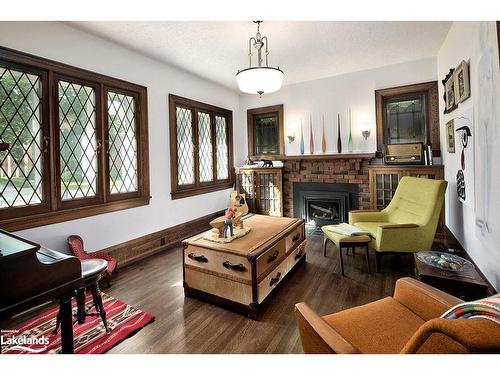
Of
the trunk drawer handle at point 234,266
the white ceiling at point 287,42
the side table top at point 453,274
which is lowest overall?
the side table top at point 453,274

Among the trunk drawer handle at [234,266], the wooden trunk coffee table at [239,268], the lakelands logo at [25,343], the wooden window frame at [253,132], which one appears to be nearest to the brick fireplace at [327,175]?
the wooden window frame at [253,132]

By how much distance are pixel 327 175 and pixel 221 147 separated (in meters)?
2.09

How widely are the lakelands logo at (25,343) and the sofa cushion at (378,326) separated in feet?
6.19

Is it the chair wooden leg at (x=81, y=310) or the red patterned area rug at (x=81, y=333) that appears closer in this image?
the red patterned area rug at (x=81, y=333)

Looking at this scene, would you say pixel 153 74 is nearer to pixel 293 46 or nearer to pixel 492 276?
pixel 293 46

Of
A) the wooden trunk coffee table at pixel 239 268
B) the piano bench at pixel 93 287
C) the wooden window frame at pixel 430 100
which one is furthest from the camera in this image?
the wooden window frame at pixel 430 100

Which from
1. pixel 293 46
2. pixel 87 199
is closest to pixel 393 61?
pixel 293 46

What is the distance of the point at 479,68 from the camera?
188 cm

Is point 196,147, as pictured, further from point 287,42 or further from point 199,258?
point 199,258

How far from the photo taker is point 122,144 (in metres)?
3.15

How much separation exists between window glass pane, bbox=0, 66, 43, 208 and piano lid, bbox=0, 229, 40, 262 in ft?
3.93

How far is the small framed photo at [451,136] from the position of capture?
2.85 m

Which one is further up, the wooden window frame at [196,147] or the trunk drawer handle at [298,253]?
the wooden window frame at [196,147]

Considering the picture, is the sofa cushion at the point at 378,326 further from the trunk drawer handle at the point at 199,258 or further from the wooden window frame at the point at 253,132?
the wooden window frame at the point at 253,132
